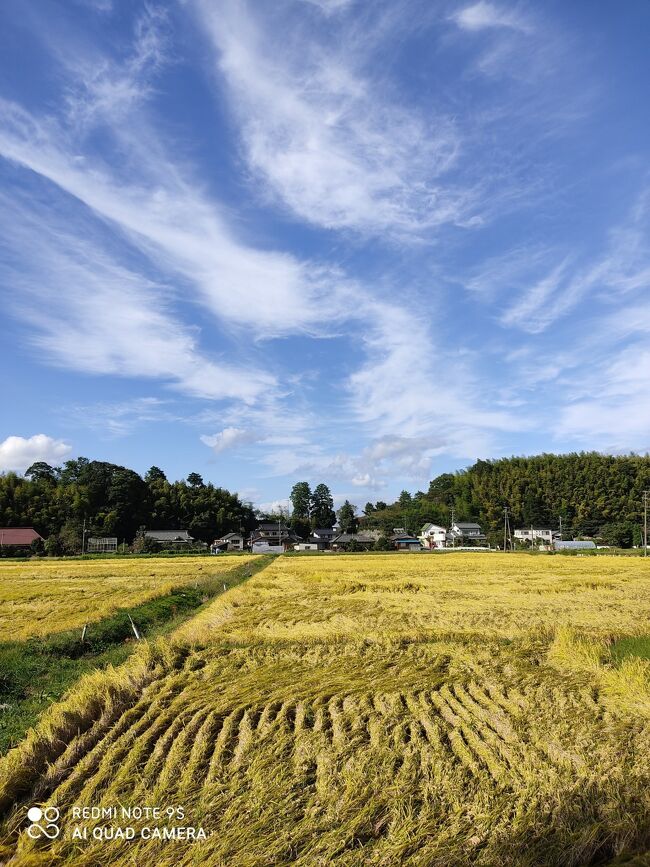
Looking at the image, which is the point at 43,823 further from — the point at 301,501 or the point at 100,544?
the point at 301,501

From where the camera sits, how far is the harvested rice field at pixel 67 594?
48.7ft

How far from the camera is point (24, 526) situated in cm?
6600

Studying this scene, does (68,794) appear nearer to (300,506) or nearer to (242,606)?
(242,606)

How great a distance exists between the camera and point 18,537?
6059 cm

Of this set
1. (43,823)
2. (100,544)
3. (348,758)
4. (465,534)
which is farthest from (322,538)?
(43,823)

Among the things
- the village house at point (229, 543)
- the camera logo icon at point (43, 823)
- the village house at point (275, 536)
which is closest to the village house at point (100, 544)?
the village house at point (229, 543)

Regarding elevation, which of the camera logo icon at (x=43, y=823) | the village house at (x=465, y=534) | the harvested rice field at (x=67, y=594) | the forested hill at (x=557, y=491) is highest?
the forested hill at (x=557, y=491)

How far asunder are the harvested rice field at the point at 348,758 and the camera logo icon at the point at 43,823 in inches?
2.8

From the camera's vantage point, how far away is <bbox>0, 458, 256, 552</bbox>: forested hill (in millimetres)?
66250

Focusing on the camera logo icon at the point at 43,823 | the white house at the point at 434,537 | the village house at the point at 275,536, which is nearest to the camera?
the camera logo icon at the point at 43,823

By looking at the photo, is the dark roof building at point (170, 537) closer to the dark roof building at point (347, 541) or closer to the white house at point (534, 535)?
the dark roof building at point (347, 541)

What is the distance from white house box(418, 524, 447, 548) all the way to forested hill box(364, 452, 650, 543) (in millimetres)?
4865

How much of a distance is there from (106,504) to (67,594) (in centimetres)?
5438

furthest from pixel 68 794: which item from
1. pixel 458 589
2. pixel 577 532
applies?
pixel 577 532
